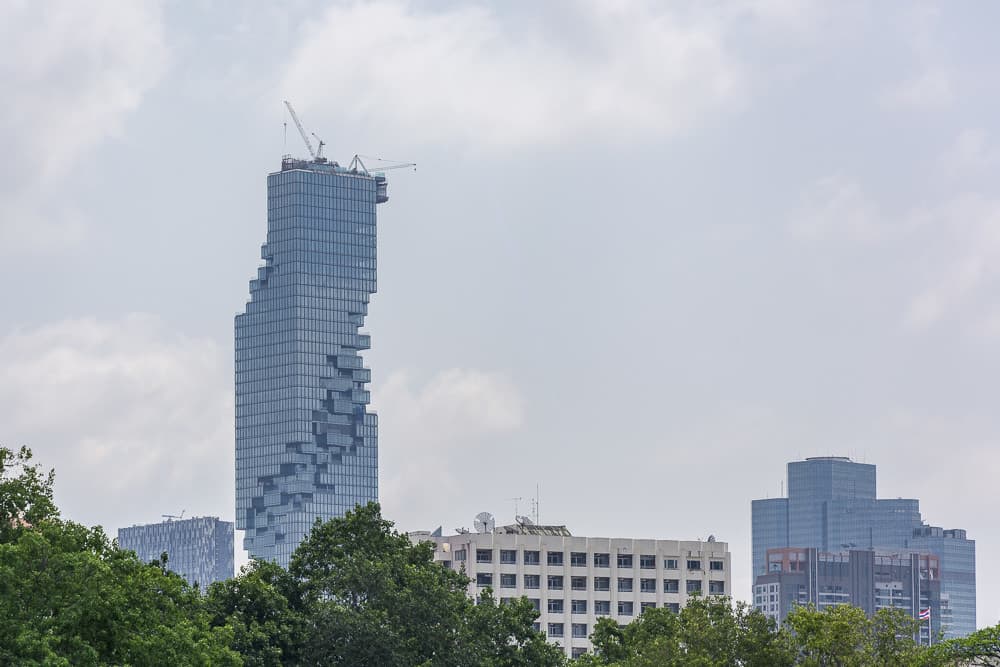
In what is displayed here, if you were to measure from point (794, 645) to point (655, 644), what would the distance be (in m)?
9.68

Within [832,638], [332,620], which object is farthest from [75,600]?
[832,638]

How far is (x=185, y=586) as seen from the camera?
84.2 meters

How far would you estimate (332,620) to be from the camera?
94500 mm

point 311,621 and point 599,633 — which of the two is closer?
point 311,621

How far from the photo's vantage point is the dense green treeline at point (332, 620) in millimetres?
71188

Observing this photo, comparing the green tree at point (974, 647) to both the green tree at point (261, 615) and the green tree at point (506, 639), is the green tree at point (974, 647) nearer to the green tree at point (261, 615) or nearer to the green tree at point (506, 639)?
the green tree at point (506, 639)

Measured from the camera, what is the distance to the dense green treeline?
71188mm

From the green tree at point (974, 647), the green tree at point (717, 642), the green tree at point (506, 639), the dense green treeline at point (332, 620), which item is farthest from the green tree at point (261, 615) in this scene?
the green tree at point (974, 647)

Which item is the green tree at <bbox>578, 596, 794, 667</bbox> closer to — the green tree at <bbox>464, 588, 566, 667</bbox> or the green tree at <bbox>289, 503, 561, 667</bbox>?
the green tree at <bbox>464, 588, 566, 667</bbox>

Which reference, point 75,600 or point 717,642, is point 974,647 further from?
point 75,600

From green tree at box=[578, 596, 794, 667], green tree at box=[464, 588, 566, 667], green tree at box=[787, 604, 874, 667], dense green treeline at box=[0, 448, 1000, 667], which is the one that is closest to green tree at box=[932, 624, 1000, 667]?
dense green treeline at box=[0, 448, 1000, 667]

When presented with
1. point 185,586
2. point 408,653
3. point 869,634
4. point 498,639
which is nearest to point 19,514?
point 185,586

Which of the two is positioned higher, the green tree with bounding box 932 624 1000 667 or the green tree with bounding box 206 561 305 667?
the green tree with bounding box 206 561 305 667

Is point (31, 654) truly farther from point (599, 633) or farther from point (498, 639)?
point (599, 633)
